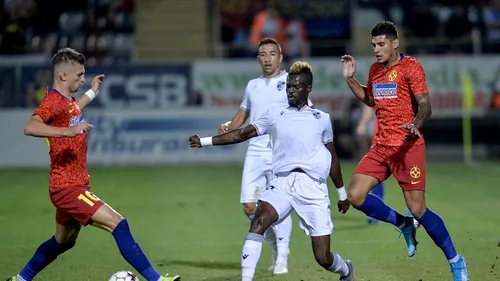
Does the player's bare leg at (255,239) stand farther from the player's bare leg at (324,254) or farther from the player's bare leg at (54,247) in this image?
the player's bare leg at (54,247)

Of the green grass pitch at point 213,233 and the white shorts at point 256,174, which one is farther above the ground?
the white shorts at point 256,174

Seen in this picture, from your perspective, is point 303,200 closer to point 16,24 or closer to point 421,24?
point 421,24

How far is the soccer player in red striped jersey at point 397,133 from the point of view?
31.1 feet

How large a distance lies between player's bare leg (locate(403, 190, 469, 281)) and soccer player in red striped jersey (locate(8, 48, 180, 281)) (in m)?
2.46

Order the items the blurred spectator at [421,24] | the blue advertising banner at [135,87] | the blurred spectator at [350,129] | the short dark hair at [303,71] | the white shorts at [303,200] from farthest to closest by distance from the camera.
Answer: the blurred spectator at [421,24] → the blue advertising banner at [135,87] → the blurred spectator at [350,129] → the short dark hair at [303,71] → the white shorts at [303,200]

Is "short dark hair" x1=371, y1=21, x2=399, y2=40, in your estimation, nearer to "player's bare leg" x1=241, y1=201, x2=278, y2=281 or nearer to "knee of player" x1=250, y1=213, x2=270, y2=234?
"player's bare leg" x1=241, y1=201, x2=278, y2=281

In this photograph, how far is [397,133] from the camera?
973cm

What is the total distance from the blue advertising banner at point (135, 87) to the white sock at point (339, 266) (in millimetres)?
17141

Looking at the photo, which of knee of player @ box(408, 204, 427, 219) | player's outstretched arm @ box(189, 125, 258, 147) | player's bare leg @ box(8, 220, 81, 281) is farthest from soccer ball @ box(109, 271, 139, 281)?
knee of player @ box(408, 204, 427, 219)

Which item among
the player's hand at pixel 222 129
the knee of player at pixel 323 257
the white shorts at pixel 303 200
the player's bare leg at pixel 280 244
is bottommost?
the player's bare leg at pixel 280 244

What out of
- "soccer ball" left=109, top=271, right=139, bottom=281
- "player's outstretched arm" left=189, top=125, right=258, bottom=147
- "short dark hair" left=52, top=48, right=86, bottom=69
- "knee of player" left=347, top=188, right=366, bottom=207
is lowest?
"soccer ball" left=109, top=271, right=139, bottom=281

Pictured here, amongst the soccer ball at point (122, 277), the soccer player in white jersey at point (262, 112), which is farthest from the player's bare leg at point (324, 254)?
the soccer player in white jersey at point (262, 112)

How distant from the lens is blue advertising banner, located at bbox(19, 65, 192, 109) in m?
26.0

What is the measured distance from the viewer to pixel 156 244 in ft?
41.5
